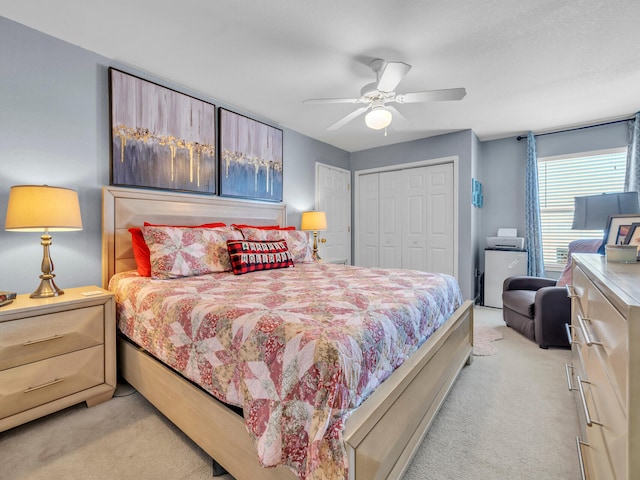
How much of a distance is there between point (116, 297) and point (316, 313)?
5.49 feet

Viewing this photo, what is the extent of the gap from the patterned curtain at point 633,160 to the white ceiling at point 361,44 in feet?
1.18

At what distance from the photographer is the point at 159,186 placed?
268cm

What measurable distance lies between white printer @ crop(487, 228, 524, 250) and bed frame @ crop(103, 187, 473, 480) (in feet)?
7.55

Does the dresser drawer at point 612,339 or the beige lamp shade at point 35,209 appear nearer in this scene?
the dresser drawer at point 612,339

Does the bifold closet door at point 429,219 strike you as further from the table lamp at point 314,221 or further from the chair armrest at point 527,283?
the table lamp at point 314,221

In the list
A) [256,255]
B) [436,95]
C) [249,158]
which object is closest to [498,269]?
[436,95]

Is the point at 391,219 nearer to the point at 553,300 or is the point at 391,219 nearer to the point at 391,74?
the point at 553,300

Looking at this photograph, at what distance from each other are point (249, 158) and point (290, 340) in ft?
9.30

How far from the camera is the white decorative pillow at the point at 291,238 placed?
2.86 metres

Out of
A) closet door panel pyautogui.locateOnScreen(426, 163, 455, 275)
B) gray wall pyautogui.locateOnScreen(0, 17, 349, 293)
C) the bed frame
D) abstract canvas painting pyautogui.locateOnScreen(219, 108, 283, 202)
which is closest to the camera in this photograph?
the bed frame

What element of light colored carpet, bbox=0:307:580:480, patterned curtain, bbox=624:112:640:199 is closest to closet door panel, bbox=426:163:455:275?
patterned curtain, bbox=624:112:640:199

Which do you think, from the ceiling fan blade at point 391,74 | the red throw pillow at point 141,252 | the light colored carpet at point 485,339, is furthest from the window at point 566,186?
the red throw pillow at point 141,252

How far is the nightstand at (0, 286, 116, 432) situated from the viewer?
1587 mm

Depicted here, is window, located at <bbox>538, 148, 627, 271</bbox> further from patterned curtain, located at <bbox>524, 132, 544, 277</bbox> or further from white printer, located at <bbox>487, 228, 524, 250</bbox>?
white printer, located at <bbox>487, 228, 524, 250</bbox>
